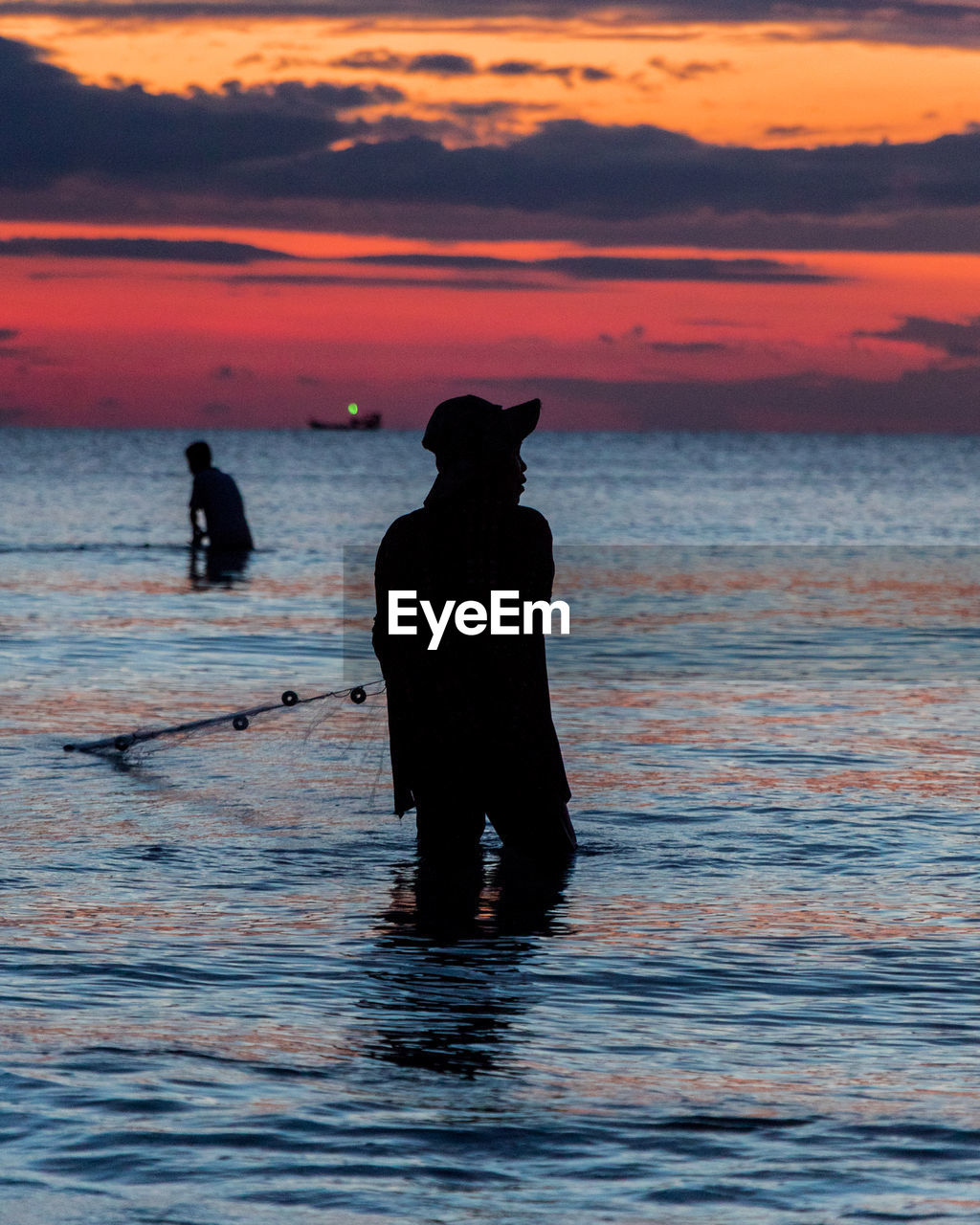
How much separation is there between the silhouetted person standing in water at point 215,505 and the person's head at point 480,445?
48.3 feet

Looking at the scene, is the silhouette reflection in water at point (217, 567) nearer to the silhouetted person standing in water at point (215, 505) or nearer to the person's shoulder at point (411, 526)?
the silhouetted person standing in water at point (215, 505)

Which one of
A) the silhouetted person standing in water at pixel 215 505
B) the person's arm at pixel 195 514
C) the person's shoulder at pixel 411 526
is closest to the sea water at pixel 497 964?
the person's shoulder at pixel 411 526

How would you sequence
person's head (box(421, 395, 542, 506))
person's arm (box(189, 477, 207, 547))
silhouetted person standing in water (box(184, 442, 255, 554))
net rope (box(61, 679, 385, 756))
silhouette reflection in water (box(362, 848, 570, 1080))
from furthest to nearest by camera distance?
person's arm (box(189, 477, 207, 547)) → silhouetted person standing in water (box(184, 442, 255, 554)) → net rope (box(61, 679, 385, 756)) → person's head (box(421, 395, 542, 506)) → silhouette reflection in water (box(362, 848, 570, 1080))

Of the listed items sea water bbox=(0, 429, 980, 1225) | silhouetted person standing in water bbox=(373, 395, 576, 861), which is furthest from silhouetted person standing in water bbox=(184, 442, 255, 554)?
silhouetted person standing in water bbox=(373, 395, 576, 861)

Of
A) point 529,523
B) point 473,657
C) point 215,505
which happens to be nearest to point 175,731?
point 473,657

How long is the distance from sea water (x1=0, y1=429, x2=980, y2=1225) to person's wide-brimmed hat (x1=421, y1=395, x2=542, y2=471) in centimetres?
172

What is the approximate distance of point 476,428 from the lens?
22.4 feet

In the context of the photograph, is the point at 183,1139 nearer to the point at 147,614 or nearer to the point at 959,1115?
the point at 959,1115

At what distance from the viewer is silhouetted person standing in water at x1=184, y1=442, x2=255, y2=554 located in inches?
875

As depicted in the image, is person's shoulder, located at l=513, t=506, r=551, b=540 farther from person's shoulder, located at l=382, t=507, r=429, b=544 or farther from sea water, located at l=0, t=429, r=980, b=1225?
sea water, located at l=0, t=429, r=980, b=1225

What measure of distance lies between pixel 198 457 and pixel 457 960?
1655 cm

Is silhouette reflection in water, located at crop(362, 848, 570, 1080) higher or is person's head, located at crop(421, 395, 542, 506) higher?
person's head, located at crop(421, 395, 542, 506)

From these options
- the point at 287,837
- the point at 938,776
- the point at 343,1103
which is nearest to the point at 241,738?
the point at 287,837

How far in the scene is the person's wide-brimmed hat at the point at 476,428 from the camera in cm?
682
